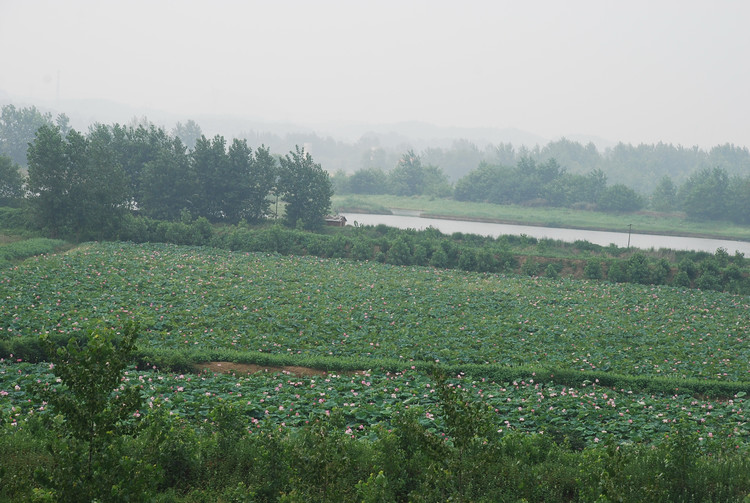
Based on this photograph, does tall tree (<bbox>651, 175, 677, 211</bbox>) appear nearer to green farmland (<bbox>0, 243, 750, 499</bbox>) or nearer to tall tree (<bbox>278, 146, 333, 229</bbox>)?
tall tree (<bbox>278, 146, 333, 229</bbox>)

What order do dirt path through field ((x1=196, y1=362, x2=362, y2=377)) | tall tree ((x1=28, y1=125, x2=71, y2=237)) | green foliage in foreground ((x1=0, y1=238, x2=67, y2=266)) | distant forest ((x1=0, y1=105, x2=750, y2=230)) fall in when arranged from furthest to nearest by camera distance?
distant forest ((x1=0, y1=105, x2=750, y2=230)), tall tree ((x1=28, y1=125, x2=71, y2=237)), green foliage in foreground ((x1=0, y1=238, x2=67, y2=266)), dirt path through field ((x1=196, y1=362, x2=362, y2=377))

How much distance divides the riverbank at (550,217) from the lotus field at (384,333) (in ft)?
130

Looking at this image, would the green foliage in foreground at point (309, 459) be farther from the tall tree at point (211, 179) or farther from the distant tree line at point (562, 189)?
the distant tree line at point (562, 189)

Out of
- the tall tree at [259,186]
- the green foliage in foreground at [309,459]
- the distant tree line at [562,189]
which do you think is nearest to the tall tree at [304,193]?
the tall tree at [259,186]

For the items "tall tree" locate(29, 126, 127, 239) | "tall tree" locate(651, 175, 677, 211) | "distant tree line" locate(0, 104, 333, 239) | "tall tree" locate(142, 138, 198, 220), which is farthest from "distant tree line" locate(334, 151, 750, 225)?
"tall tree" locate(29, 126, 127, 239)

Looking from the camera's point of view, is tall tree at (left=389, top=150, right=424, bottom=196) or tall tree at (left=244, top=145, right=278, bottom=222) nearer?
tall tree at (left=244, top=145, right=278, bottom=222)

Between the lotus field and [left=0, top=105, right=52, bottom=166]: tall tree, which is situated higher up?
[left=0, top=105, right=52, bottom=166]: tall tree

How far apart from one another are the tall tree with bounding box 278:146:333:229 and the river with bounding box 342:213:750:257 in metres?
8.31

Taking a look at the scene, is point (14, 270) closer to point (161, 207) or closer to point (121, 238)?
point (121, 238)

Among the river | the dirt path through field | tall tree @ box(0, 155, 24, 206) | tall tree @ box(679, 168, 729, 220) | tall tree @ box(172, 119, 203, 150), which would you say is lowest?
the dirt path through field

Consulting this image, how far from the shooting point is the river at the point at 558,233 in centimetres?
4997

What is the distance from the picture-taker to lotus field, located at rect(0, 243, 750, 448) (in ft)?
33.5

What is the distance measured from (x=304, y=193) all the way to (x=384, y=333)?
981 inches

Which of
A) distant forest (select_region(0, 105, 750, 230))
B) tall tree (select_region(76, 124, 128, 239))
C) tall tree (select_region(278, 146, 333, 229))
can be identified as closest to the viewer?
tall tree (select_region(76, 124, 128, 239))
